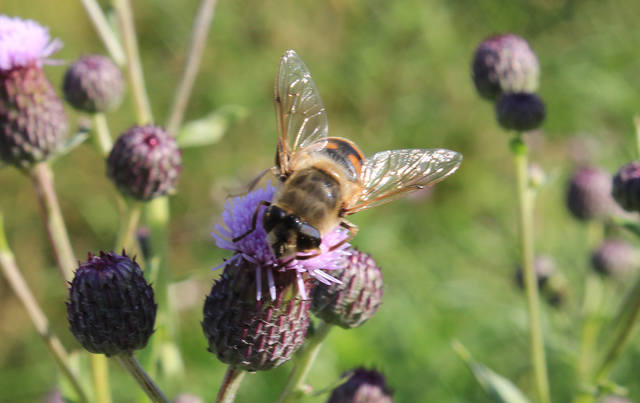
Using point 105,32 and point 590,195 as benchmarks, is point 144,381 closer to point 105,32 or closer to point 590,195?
point 105,32

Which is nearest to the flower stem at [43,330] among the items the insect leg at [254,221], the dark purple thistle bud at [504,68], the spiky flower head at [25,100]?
the spiky flower head at [25,100]

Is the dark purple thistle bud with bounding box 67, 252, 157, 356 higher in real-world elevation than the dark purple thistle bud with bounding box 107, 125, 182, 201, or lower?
lower

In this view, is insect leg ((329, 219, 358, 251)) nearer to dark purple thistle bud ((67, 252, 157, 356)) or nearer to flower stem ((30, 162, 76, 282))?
dark purple thistle bud ((67, 252, 157, 356))

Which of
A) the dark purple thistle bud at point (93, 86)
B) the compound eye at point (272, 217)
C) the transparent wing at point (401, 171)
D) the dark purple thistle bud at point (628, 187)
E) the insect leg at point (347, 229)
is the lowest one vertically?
the dark purple thistle bud at point (628, 187)

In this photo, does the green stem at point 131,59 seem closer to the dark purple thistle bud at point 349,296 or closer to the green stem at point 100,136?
the green stem at point 100,136

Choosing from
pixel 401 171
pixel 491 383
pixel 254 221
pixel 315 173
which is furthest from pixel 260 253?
pixel 491 383

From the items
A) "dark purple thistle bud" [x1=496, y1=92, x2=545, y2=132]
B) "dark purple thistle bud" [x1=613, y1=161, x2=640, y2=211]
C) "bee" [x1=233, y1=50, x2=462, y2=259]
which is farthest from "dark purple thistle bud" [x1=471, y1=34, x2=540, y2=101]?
"bee" [x1=233, y1=50, x2=462, y2=259]

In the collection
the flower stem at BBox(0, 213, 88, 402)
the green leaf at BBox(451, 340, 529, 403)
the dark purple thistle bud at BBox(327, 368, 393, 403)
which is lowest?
the green leaf at BBox(451, 340, 529, 403)
